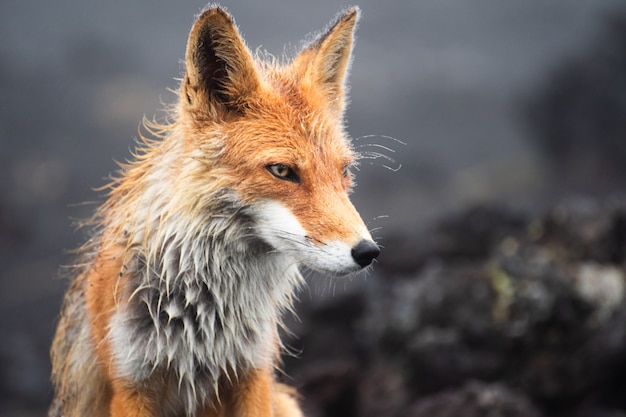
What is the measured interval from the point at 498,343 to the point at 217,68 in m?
5.74

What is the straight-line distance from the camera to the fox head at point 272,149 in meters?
4.03

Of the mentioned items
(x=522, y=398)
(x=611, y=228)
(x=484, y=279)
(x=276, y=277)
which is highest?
(x=611, y=228)

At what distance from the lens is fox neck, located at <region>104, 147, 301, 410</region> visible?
4.37m

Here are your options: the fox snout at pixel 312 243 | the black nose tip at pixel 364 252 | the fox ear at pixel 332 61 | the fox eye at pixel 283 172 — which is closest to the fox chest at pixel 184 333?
the fox snout at pixel 312 243

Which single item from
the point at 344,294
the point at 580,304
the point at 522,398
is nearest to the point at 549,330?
the point at 580,304

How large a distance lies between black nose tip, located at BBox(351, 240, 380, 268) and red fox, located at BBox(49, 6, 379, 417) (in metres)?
0.01

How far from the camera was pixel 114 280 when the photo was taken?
4621 mm

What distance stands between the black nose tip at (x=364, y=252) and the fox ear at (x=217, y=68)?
133cm

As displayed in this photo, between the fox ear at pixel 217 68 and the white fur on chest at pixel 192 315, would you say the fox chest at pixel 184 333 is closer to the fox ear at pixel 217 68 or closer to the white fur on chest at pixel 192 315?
the white fur on chest at pixel 192 315

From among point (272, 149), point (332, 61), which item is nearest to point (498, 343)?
point (332, 61)

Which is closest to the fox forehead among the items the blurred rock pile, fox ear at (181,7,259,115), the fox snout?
fox ear at (181,7,259,115)

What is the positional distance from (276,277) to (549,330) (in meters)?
5.21

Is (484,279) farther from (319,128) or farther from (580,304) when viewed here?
(319,128)

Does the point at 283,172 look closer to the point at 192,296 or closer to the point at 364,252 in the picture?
the point at 364,252
